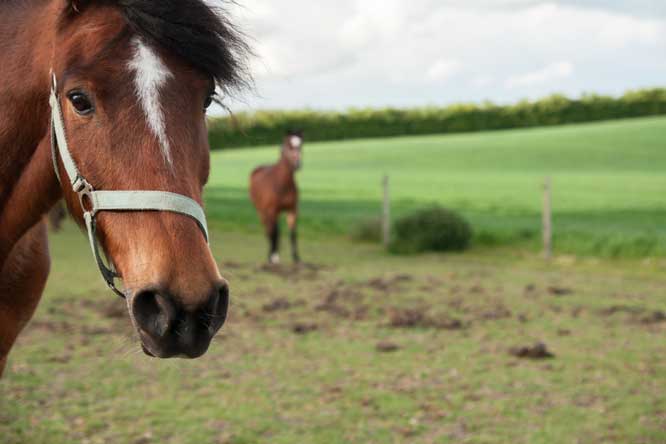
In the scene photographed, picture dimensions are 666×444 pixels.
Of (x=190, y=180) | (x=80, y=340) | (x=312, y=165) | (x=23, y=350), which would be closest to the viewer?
(x=190, y=180)

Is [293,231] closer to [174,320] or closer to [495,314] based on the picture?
[495,314]

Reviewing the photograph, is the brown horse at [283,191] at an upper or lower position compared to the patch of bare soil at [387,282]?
upper

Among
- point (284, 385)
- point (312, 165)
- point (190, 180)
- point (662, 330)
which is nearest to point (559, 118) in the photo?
point (312, 165)

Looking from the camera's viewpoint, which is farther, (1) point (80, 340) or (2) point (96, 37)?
(1) point (80, 340)

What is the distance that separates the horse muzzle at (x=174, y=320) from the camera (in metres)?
1.66

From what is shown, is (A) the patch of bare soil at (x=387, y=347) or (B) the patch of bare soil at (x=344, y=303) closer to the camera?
(A) the patch of bare soil at (x=387, y=347)

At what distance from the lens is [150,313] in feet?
5.60

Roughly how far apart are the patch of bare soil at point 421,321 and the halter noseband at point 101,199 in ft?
17.8

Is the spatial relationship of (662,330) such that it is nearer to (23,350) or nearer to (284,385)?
(284,385)

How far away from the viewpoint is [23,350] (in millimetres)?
5953

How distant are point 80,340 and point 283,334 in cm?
186

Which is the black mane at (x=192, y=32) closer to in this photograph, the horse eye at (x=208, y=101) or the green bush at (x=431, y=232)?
the horse eye at (x=208, y=101)

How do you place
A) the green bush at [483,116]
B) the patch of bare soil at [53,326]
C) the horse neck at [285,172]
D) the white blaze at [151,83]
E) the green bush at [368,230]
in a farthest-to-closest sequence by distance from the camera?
the green bush at [483,116] < the green bush at [368,230] < the horse neck at [285,172] < the patch of bare soil at [53,326] < the white blaze at [151,83]

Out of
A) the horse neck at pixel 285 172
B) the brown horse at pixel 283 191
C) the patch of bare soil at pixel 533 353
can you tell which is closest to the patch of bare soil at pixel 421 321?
the patch of bare soil at pixel 533 353
